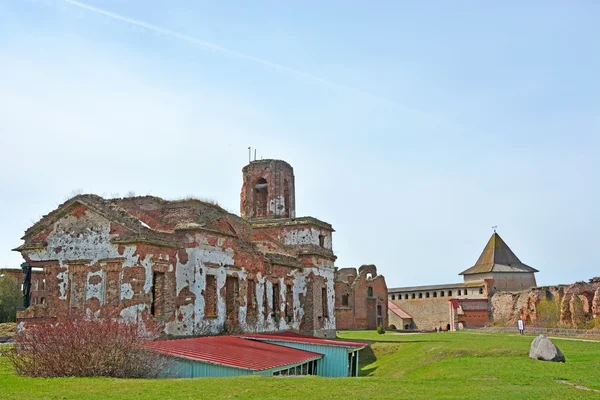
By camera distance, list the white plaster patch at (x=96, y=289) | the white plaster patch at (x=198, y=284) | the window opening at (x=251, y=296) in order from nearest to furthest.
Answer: the white plaster patch at (x=96, y=289) < the white plaster patch at (x=198, y=284) < the window opening at (x=251, y=296)

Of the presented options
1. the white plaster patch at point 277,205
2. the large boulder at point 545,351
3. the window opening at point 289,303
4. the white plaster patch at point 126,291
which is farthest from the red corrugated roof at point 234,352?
the white plaster patch at point 277,205

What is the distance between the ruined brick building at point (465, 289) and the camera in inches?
2317

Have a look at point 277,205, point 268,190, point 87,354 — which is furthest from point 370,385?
point 268,190

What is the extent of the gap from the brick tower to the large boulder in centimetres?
1782

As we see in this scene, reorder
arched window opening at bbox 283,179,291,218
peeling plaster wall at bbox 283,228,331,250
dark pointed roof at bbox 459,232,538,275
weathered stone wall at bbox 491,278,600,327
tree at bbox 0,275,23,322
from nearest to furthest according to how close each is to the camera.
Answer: peeling plaster wall at bbox 283,228,331,250
weathered stone wall at bbox 491,278,600,327
arched window opening at bbox 283,179,291,218
tree at bbox 0,275,23,322
dark pointed roof at bbox 459,232,538,275

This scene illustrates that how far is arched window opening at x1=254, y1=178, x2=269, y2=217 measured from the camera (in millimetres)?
35250

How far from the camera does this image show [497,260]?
200 ft

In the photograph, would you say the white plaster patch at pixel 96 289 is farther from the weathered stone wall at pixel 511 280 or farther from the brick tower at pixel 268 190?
the weathered stone wall at pixel 511 280

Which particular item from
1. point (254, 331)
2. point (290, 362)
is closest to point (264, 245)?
point (254, 331)

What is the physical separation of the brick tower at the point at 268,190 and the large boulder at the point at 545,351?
702 inches

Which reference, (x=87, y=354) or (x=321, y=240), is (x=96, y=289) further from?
(x=321, y=240)

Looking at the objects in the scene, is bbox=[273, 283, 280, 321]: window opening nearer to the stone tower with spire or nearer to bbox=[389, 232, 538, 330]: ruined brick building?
bbox=[389, 232, 538, 330]: ruined brick building

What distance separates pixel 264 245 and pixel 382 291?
91.9 feet

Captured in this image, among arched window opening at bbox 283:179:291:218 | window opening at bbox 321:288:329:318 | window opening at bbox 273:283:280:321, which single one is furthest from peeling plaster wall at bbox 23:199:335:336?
arched window opening at bbox 283:179:291:218
